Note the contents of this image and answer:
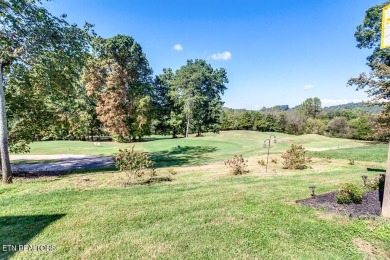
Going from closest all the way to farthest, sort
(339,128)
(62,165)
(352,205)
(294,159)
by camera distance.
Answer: (352,205)
(294,159)
(62,165)
(339,128)

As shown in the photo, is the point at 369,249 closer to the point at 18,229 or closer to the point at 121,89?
the point at 18,229

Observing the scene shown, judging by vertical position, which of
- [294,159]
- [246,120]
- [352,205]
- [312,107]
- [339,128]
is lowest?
[339,128]

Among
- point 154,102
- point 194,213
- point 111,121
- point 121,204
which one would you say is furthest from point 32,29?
point 154,102

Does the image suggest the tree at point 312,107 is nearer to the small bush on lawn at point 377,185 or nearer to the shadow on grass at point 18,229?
the small bush on lawn at point 377,185

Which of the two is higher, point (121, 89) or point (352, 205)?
point (121, 89)

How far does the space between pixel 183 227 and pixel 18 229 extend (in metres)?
3.12

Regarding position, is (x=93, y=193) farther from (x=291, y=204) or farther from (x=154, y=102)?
(x=154, y=102)

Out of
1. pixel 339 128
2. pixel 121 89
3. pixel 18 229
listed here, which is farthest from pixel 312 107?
pixel 18 229

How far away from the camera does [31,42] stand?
26.6ft

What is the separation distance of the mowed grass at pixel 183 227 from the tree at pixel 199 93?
28251 mm

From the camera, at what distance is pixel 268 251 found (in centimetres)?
345

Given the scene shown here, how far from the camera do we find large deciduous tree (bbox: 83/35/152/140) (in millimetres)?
25375

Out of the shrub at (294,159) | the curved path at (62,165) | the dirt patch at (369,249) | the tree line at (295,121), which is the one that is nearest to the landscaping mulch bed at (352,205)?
the dirt patch at (369,249)

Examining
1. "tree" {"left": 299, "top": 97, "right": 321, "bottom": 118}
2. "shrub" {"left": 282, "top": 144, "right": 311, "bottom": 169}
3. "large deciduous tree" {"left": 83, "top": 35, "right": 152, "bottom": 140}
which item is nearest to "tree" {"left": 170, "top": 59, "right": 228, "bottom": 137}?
"large deciduous tree" {"left": 83, "top": 35, "right": 152, "bottom": 140}
